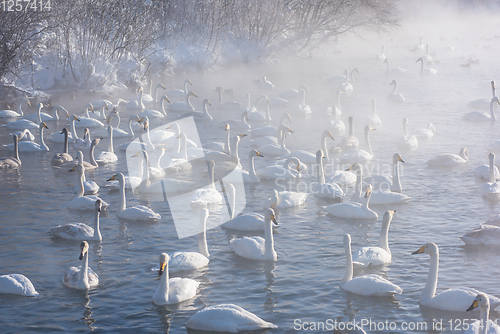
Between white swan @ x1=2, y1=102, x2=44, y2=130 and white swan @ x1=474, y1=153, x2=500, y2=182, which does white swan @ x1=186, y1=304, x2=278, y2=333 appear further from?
white swan @ x1=2, y1=102, x2=44, y2=130

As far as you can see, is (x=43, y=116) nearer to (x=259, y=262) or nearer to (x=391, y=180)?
(x=391, y=180)

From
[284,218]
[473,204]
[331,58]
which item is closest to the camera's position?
[284,218]

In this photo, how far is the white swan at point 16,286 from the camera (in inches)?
328

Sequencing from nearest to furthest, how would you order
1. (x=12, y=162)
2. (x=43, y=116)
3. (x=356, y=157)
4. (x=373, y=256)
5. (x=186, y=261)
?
(x=186, y=261) < (x=373, y=256) < (x=12, y=162) < (x=356, y=157) < (x=43, y=116)

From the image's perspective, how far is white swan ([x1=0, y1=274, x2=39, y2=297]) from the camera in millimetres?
8336

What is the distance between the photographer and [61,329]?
7539 millimetres

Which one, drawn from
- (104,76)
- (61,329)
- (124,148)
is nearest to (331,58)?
(104,76)

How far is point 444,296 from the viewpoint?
26.3 feet

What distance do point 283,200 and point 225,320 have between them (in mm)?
5589

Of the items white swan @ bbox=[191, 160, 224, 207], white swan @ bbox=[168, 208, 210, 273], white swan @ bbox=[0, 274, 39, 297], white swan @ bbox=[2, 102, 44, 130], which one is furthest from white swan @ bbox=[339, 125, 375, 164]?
white swan @ bbox=[2, 102, 44, 130]

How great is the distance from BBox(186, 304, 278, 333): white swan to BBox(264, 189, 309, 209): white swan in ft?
17.1

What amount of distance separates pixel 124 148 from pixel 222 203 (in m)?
6.30

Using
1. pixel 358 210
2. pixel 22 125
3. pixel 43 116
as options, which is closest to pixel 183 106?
pixel 43 116

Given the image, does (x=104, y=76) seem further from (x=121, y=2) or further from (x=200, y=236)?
(x=200, y=236)
